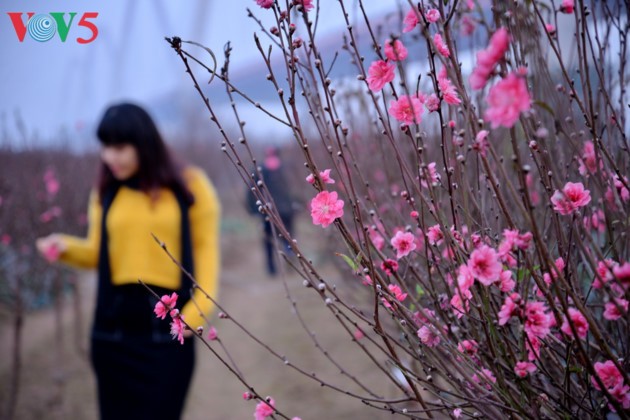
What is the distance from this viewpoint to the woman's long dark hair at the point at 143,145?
9.57 ft

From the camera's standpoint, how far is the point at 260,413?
1318 mm

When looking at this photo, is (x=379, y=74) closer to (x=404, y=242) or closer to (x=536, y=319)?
(x=404, y=242)

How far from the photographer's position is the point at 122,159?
116 inches


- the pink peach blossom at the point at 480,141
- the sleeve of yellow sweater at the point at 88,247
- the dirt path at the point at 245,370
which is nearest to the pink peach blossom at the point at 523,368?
the pink peach blossom at the point at 480,141

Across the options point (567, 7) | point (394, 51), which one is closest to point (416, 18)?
point (394, 51)

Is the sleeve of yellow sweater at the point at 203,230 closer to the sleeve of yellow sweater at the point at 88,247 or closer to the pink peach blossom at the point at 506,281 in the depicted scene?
the sleeve of yellow sweater at the point at 88,247

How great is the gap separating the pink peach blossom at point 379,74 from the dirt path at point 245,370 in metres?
3.54

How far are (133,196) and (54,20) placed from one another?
Result: 1.22m

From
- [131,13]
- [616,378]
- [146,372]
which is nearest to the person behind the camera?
[616,378]

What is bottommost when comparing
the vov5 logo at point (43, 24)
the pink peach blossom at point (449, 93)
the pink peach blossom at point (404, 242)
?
the pink peach blossom at point (404, 242)

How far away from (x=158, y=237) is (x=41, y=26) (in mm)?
1275

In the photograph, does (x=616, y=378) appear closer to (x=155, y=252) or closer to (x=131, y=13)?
(x=155, y=252)

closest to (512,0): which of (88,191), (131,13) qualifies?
(88,191)

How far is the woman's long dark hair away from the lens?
2.92 m
